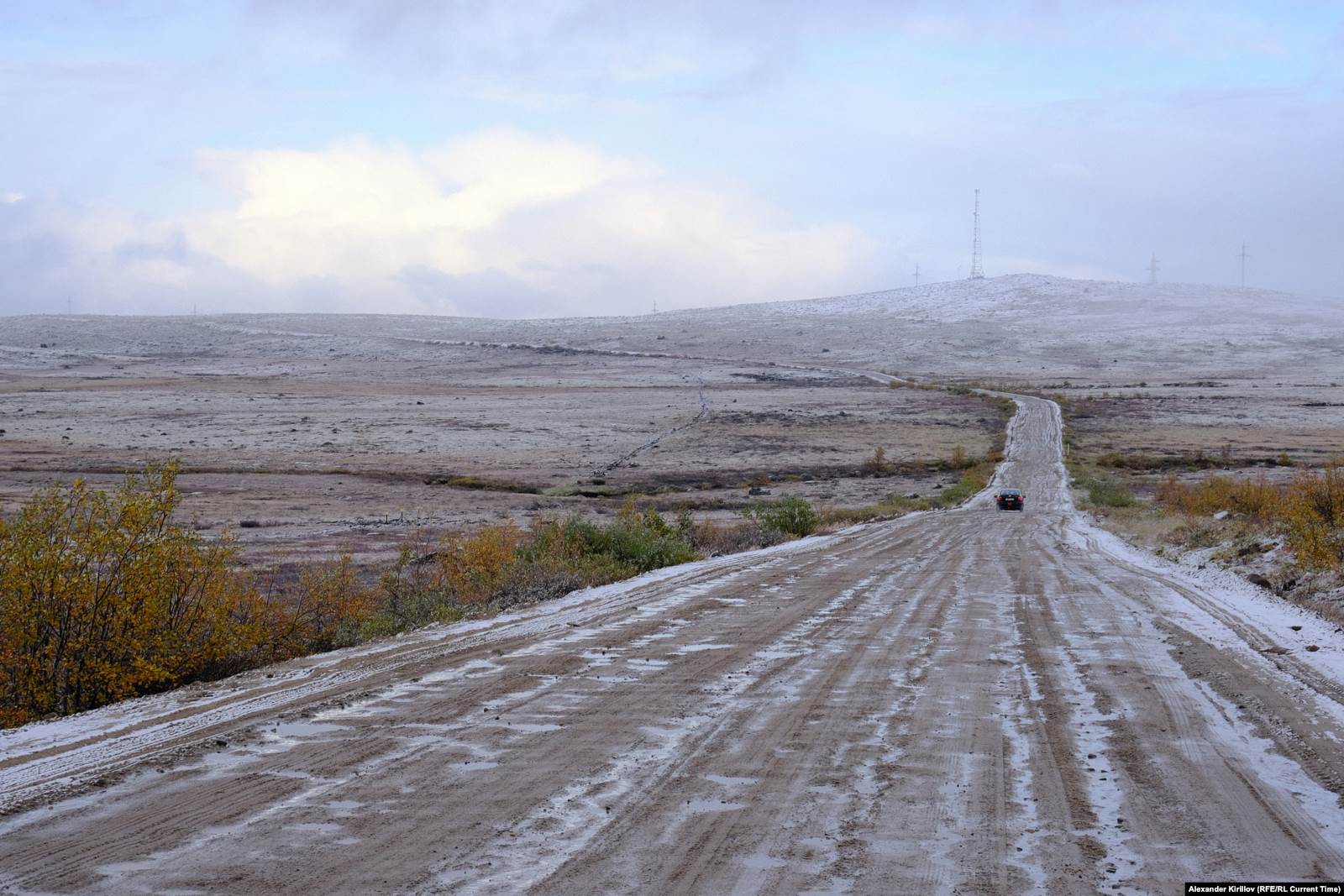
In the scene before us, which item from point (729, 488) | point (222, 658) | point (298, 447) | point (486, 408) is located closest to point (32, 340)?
point (486, 408)

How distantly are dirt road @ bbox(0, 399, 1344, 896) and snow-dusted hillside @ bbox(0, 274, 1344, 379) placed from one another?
122 meters

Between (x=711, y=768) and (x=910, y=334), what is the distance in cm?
15379

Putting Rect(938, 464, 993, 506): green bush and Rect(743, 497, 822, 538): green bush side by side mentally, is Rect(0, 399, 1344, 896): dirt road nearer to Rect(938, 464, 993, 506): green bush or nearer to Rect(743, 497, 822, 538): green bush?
Rect(743, 497, 822, 538): green bush

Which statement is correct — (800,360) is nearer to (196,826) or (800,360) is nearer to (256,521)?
(256,521)

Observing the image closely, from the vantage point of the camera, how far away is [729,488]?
160 ft

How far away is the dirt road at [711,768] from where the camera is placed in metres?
5.11

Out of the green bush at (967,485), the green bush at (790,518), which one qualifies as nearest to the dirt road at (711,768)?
the green bush at (790,518)

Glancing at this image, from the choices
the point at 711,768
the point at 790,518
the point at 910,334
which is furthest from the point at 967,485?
the point at 910,334

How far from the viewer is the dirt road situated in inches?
201

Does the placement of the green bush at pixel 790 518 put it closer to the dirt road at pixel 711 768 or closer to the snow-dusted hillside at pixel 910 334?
the dirt road at pixel 711 768

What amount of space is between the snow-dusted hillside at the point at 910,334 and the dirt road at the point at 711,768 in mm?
121950

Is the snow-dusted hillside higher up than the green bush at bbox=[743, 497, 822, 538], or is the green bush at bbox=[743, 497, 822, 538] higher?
the snow-dusted hillside

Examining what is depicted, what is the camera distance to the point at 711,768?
21.8 ft

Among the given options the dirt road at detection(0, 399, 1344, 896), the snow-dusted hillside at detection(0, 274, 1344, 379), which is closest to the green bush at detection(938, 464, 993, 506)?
the dirt road at detection(0, 399, 1344, 896)
